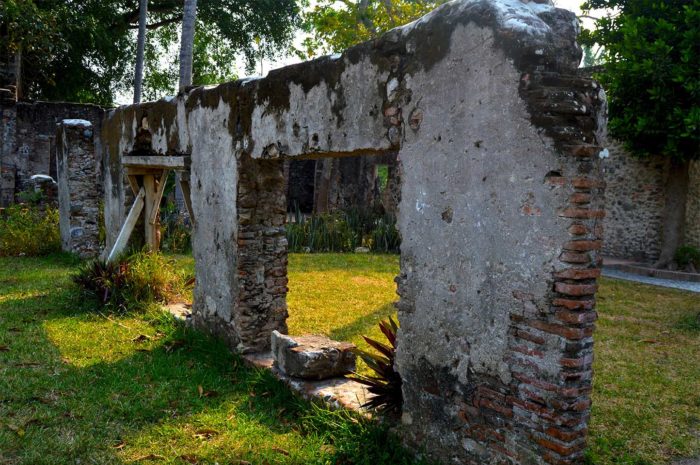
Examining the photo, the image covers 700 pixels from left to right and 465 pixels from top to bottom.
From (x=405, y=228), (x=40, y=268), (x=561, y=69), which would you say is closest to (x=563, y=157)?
(x=561, y=69)

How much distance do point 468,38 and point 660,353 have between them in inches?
186

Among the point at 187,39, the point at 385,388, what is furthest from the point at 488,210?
the point at 187,39

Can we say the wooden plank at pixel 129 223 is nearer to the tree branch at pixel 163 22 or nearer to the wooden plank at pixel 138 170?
the wooden plank at pixel 138 170

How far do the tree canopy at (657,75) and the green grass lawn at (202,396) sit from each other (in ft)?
15.0

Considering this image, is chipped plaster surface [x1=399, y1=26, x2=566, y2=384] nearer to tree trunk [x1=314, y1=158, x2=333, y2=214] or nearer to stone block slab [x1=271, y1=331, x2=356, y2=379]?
stone block slab [x1=271, y1=331, x2=356, y2=379]

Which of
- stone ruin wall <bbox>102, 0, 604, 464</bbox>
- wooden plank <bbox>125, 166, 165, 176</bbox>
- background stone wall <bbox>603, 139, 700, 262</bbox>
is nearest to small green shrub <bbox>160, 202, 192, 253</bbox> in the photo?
wooden plank <bbox>125, 166, 165, 176</bbox>

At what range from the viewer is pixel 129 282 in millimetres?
7367

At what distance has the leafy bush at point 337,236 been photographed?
532 inches

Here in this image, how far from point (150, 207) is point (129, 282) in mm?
1229

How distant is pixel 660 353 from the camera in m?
6.31

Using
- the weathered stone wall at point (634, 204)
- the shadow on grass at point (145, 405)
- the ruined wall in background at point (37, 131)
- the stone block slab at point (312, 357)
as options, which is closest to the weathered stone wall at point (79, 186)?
the shadow on grass at point (145, 405)

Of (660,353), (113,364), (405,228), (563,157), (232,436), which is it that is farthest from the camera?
(660,353)

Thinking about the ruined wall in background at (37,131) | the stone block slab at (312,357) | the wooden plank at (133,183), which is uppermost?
the ruined wall in background at (37,131)

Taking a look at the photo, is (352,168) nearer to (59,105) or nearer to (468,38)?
(59,105)
